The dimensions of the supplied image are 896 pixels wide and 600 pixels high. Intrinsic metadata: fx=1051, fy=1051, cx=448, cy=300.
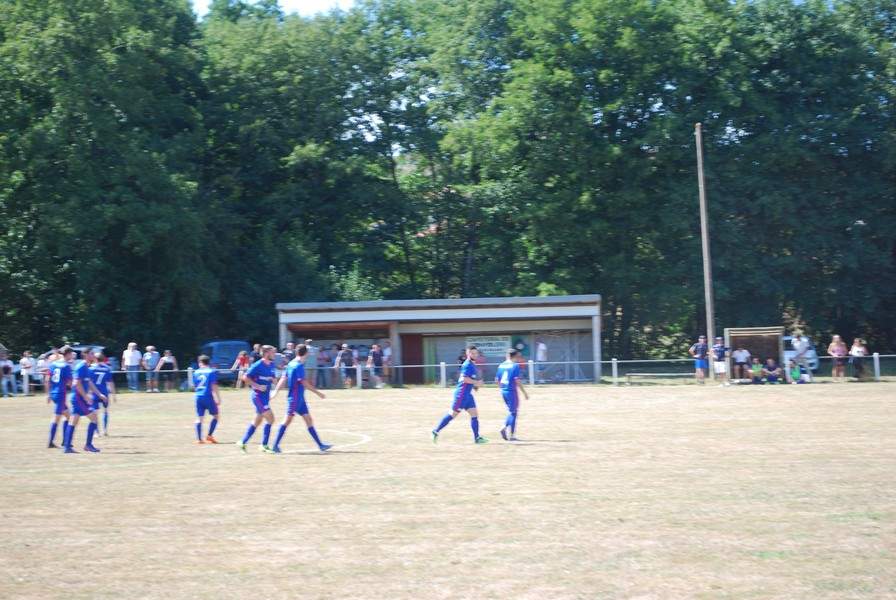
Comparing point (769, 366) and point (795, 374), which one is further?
point (769, 366)

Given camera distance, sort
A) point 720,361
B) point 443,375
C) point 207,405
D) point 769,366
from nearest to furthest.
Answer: point 207,405 < point 769,366 < point 720,361 < point 443,375

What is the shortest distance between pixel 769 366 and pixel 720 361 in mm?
1608

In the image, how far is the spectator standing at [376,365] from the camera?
3700 cm

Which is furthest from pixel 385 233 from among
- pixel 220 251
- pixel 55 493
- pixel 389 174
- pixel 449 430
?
pixel 55 493

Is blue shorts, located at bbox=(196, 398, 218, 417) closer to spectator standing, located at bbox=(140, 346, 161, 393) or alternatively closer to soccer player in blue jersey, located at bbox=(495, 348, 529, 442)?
soccer player in blue jersey, located at bbox=(495, 348, 529, 442)

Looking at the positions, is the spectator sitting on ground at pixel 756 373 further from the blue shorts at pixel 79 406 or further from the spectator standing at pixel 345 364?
the blue shorts at pixel 79 406

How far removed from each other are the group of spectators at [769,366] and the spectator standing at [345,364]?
40.0 feet

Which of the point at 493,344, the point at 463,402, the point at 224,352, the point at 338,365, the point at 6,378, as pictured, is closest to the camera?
the point at 463,402

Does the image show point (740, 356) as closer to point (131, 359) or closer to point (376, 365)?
point (376, 365)

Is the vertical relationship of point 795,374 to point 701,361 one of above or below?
below

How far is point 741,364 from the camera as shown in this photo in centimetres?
3550

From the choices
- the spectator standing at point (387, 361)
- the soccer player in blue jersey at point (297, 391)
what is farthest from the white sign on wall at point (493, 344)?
the soccer player in blue jersey at point (297, 391)

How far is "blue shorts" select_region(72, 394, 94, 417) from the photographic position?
18656 millimetres

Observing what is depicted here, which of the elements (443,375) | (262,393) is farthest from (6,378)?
(262,393)
